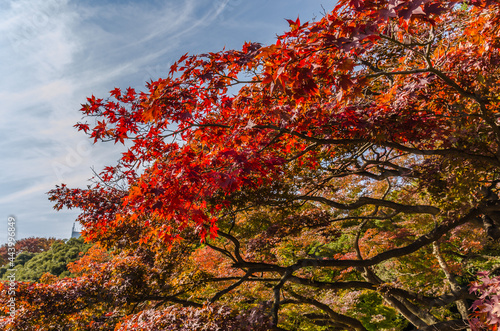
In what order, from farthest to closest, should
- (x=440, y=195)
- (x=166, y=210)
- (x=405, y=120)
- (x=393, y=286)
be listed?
(x=393, y=286) < (x=440, y=195) < (x=405, y=120) < (x=166, y=210)

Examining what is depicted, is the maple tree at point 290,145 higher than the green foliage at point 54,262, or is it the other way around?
the green foliage at point 54,262

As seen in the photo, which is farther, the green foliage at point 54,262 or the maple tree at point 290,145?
the green foliage at point 54,262

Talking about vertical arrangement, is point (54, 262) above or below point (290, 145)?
above

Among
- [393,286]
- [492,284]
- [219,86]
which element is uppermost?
[219,86]

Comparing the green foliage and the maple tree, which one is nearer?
the maple tree

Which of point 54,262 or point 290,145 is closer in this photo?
point 290,145

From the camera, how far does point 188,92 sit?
335 cm

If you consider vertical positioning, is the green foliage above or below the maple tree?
above

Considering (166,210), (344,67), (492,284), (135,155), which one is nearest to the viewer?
(344,67)

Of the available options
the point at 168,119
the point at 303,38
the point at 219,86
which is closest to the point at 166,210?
the point at 168,119

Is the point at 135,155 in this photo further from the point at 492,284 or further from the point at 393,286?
the point at 393,286

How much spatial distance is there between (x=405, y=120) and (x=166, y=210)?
301 cm

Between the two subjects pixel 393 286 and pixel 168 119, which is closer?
pixel 168 119

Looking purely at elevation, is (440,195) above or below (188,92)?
below
